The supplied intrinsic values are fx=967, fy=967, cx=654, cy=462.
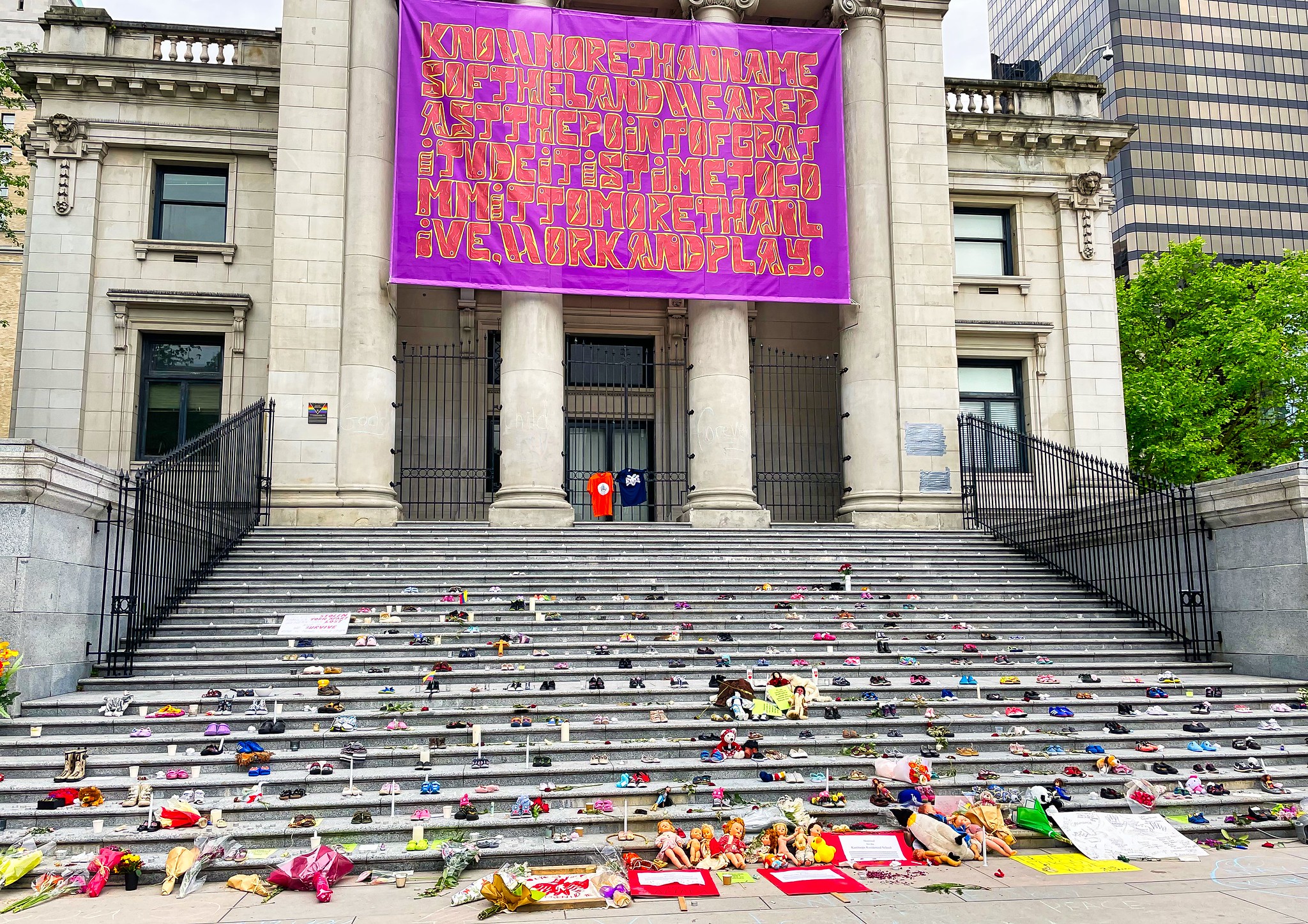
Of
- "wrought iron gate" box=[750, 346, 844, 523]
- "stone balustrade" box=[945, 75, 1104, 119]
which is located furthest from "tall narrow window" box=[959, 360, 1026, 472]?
"stone balustrade" box=[945, 75, 1104, 119]

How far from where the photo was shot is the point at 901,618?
569 inches

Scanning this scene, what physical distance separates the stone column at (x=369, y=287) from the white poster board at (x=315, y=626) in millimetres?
6613

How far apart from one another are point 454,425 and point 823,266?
30.7ft

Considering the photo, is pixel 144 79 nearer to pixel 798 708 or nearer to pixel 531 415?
pixel 531 415

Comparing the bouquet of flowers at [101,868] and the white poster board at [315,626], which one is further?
the white poster board at [315,626]

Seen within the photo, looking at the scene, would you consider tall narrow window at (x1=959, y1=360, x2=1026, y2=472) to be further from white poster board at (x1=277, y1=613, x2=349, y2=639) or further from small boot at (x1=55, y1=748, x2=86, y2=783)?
small boot at (x1=55, y1=748, x2=86, y2=783)

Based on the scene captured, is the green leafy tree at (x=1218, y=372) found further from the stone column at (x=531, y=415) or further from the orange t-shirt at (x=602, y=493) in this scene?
the stone column at (x=531, y=415)

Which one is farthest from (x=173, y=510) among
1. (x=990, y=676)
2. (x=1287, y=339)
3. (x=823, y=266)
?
(x=1287, y=339)

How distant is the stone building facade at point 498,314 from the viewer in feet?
64.2

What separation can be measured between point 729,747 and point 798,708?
1133mm

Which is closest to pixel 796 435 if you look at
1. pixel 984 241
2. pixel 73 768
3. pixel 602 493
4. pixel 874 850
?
pixel 602 493

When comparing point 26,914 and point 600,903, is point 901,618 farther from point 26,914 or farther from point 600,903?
point 26,914

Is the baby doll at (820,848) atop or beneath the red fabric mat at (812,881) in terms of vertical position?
atop

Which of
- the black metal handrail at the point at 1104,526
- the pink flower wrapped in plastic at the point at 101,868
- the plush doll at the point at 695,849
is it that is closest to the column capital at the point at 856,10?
the black metal handrail at the point at 1104,526
